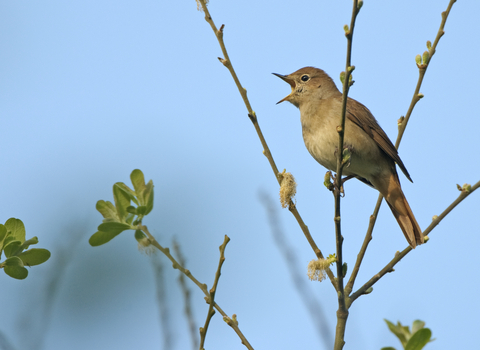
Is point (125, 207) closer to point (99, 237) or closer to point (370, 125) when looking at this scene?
point (99, 237)

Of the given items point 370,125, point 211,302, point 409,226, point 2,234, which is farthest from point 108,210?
point 370,125

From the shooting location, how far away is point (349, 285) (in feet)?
10.1

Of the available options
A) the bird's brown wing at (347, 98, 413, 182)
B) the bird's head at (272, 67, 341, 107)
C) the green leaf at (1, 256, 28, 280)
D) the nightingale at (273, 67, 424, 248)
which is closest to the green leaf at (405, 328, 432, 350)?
the green leaf at (1, 256, 28, 280)

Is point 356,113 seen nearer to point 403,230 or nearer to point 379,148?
point 379,148

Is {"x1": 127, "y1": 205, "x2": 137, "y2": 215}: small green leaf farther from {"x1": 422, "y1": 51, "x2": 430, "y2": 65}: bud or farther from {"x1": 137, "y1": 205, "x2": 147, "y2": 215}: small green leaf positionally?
{"x1": 422, "y1": 51, "x2": 430, "y2": 65}: bud

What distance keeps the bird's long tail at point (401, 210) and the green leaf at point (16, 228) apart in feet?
10.5

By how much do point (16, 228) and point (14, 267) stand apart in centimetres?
18

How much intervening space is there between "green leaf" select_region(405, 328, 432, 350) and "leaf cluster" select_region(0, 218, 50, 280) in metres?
1.34

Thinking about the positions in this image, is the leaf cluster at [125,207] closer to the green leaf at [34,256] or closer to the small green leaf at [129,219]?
the small green leaf at [129,219]

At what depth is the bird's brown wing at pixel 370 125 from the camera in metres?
5.14

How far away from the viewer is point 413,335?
63.5 inches

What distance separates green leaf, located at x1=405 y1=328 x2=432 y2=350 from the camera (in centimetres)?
160

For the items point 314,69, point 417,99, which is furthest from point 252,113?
point 314,69

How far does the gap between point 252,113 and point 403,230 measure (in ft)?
7.39
